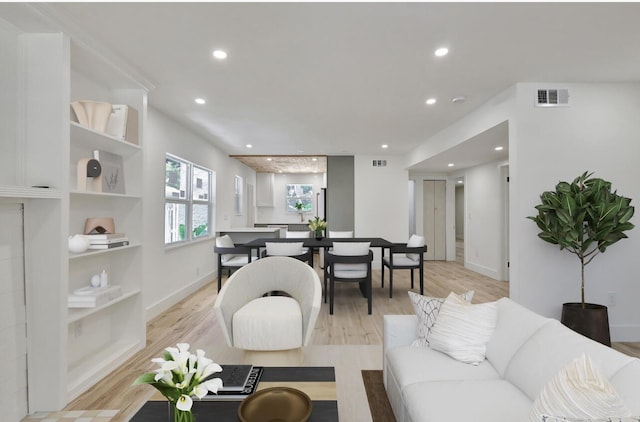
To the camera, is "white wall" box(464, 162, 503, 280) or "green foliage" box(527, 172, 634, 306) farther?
"white wall" box(464, 162, 503, 280)

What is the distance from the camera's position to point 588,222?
2.85 meters

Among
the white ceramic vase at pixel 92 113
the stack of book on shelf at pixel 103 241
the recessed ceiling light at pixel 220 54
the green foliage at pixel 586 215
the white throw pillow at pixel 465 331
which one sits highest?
the recessed ceiling light at pixel 220 54

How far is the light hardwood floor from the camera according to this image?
2.27m

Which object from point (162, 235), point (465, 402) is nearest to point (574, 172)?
point (465, 402)

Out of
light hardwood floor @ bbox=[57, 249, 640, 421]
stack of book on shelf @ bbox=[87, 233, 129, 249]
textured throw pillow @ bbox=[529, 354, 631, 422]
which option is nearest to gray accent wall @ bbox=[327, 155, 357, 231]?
light hardwood floor @ bbox=[57, 249, 640, 421]

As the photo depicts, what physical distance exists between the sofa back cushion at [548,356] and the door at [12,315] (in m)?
2.93

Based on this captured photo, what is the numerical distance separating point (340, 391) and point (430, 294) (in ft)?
10.0

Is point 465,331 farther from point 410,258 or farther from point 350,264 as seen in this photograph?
point 410,258

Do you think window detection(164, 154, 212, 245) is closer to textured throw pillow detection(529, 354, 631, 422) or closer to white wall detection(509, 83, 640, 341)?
white wall detection(509, 83, 640, 341)

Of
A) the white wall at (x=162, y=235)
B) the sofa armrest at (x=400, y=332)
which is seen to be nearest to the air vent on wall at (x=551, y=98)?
the sofa armrest at (x=400, y=332)

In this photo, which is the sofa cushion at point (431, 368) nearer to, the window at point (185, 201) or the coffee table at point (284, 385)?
the coffee table at point (284, 385)

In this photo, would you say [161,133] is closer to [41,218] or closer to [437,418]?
[41,218]

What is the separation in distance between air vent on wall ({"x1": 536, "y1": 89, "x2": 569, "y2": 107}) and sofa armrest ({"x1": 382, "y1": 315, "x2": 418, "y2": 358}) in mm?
2545

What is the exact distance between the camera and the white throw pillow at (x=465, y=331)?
1.87m
